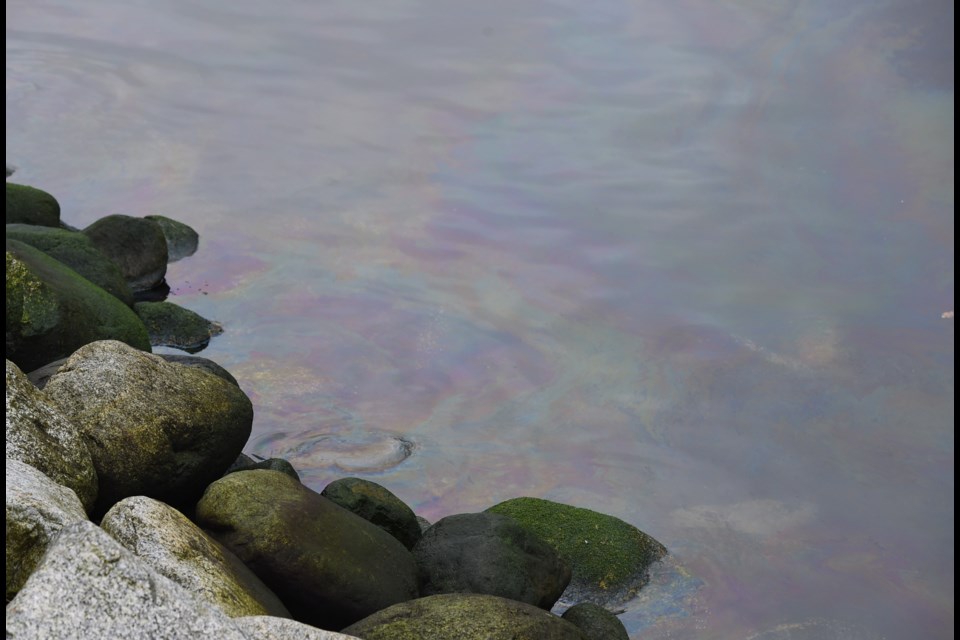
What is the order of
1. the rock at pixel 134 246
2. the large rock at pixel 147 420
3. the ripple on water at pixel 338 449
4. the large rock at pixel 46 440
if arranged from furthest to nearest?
1. the rock at pixel 134 246
2. the ripple on water at pixel 338 449
3. the large rock at pixel 147 420
4. the large rock at pixel 46 440

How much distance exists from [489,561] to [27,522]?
531 centimetres

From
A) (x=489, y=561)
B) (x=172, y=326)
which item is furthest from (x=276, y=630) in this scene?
(x=172, y=326)

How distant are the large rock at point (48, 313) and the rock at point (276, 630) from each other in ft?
21.5

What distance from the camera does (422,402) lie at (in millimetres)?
17594

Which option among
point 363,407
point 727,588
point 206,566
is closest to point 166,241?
point 363,407

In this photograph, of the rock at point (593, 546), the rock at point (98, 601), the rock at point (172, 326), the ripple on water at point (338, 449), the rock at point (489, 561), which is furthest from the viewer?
the rock at point (172, 326)

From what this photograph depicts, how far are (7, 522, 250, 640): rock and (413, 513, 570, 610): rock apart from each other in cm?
507

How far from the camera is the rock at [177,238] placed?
2275 cm

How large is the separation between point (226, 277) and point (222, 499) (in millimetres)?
13159

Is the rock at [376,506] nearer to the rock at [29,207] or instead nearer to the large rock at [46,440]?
the large rock at [46,440]

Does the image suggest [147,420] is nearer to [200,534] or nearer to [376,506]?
[200,534]

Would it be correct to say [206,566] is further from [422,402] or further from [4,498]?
[422,402]

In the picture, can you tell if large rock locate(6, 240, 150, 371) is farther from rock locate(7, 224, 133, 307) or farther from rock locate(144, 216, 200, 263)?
rock locate(144, 216, 200, 263)

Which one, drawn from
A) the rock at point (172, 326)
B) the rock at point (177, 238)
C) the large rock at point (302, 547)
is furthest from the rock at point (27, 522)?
the rock at point (177, 238)
